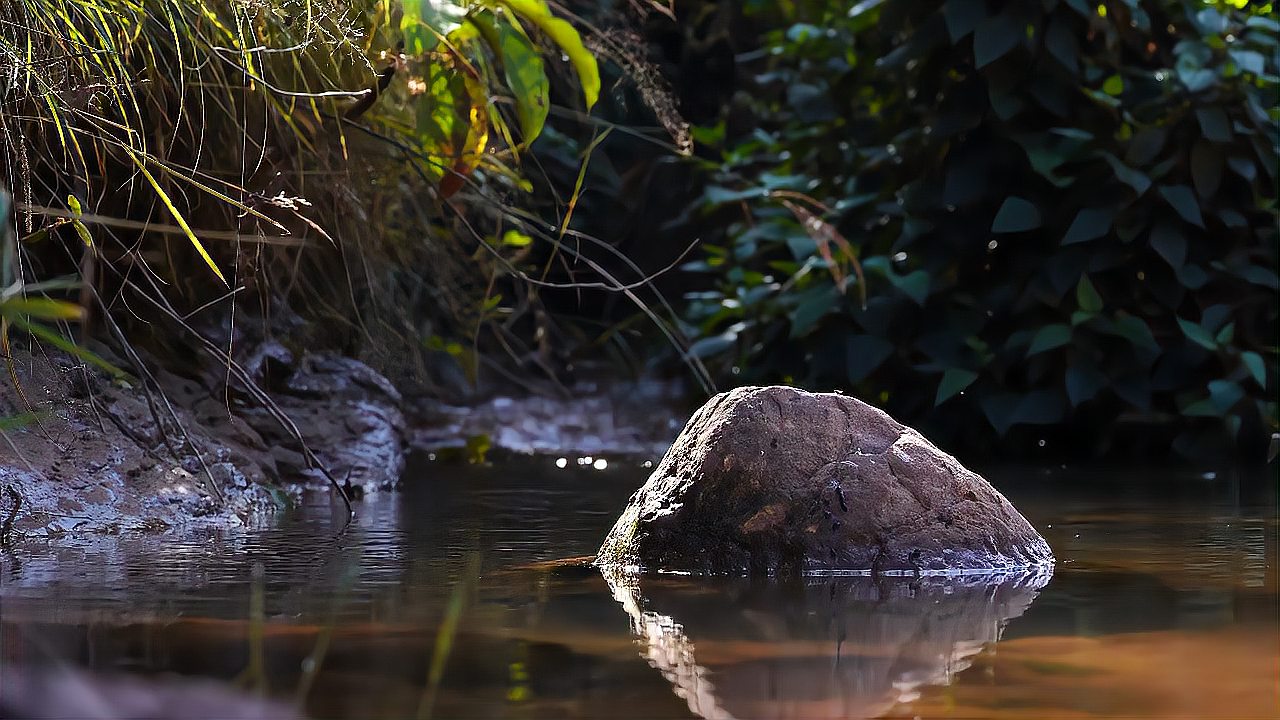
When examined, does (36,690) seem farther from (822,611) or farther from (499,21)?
(499,21)

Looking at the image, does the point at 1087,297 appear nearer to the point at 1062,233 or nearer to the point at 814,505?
the point at 1062,233

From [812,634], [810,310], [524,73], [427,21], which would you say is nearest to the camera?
[812,634]

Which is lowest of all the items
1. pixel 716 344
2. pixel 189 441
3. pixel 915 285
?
pixel 189 441

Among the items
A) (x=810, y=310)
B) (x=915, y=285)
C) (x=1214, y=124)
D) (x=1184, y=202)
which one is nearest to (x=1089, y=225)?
(x=1184, y=202)

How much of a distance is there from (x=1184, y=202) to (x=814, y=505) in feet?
10.0

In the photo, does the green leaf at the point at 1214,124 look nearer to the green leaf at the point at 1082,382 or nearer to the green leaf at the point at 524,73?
the green leaf at the point at 1082,382

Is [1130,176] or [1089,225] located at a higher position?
[1130,176]

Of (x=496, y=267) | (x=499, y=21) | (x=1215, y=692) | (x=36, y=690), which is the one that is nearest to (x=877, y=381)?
(x=496, y=267)

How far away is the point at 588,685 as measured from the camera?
157 cm

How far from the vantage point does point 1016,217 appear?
5129mm

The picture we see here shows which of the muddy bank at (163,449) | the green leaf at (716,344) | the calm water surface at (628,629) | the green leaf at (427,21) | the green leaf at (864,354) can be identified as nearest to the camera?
the calm water surface at (628,629)

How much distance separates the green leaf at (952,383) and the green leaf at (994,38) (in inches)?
42.3

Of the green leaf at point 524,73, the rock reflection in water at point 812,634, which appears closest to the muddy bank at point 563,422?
the green leaf at point 524,73

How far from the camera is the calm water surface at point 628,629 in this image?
4.99 ft
